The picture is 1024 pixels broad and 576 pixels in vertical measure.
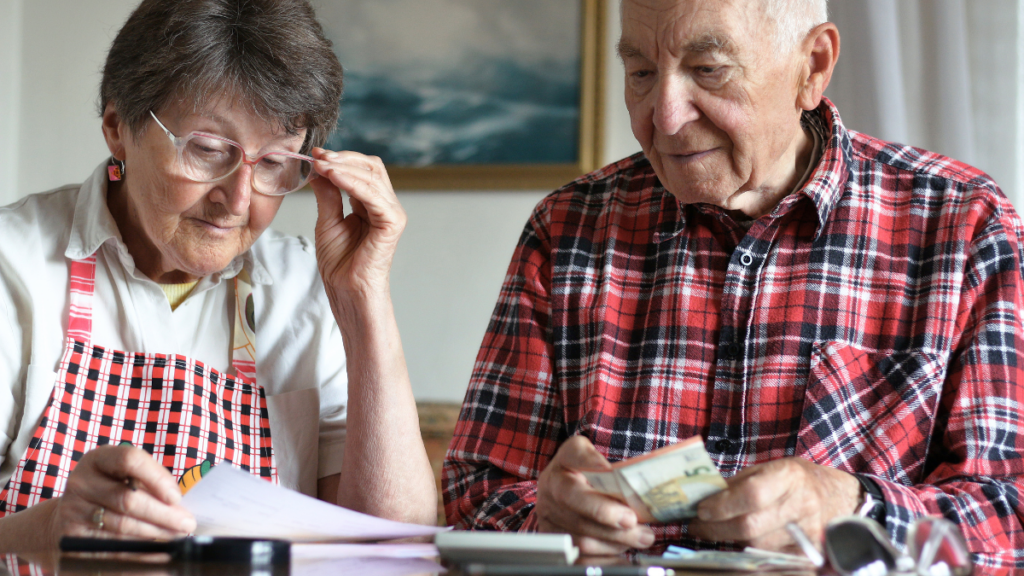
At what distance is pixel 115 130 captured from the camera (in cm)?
133

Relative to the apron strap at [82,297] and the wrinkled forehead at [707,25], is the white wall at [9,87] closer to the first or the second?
the apron strap at [82,297]

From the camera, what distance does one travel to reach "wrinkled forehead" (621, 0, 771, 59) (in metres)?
1.14

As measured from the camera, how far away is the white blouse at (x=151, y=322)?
1.24 metres

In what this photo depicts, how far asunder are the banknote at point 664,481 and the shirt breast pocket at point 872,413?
1.28 feet

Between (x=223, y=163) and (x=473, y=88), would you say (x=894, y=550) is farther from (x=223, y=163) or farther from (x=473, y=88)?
(x=473, y=88)

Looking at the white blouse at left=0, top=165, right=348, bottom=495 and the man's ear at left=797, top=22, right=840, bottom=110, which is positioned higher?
the man's ear at left=797, top=22, right=840, bottom=110

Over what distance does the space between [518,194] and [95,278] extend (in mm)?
1452

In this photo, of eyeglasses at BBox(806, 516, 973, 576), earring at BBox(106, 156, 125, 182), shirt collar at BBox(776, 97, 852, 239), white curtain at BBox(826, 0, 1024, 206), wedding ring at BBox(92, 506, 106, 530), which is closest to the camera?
eyeglasses at BBox(806, 516, 973, 576)

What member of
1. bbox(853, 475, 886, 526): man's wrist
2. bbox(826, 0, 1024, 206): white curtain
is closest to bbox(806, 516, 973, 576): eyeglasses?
bbox(853, 475, 886, 526): man's wrist

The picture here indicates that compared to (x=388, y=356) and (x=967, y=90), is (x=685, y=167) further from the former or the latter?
(x=967, y=90)

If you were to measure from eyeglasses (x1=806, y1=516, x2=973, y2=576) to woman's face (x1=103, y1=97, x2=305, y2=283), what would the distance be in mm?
949

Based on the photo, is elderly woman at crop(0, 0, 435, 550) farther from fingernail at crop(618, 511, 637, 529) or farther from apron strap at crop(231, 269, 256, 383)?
fingernail at crop(618, 511, 637, 529)

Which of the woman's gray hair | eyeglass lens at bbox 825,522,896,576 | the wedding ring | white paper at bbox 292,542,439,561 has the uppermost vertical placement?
the woman's gray hair

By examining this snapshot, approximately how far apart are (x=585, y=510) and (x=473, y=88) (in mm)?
1966
